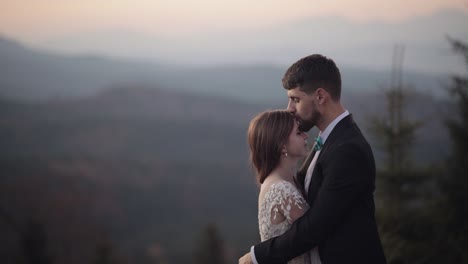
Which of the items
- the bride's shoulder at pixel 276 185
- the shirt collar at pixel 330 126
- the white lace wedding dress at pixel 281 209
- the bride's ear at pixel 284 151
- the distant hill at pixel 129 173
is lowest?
the distant hill at pixel 129 173

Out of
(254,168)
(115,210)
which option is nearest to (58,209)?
(115,210)

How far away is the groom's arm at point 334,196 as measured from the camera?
2746 millimetres

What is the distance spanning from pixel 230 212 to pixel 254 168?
285 feet

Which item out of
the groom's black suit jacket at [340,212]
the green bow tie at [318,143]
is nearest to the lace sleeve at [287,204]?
the groom's black suit jacket at [340,212]

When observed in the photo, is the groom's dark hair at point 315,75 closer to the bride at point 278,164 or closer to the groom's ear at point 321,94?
the groom's ear at point 321,94

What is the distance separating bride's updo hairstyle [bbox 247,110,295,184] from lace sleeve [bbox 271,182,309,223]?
0.19m

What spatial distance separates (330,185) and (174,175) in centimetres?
9798

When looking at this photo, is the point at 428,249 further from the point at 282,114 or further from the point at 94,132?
the point at 94,132

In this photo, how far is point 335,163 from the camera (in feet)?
9.20

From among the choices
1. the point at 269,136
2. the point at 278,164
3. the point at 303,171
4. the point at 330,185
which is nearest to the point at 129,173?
the point at 303,171

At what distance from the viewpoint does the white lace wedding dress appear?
3.08m

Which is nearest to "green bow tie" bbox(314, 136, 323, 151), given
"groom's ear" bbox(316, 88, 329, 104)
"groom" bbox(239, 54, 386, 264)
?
"groom" bbox(239, 54, 386, 264)

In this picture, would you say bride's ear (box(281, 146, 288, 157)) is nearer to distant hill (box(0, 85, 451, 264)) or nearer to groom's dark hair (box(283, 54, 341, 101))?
groom's dark hair (box(283, 54, 341, 101))

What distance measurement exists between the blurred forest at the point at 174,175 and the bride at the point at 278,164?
0.75 metres
